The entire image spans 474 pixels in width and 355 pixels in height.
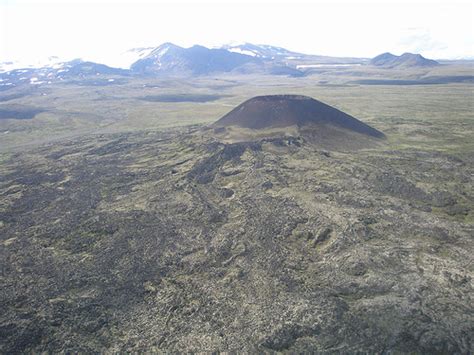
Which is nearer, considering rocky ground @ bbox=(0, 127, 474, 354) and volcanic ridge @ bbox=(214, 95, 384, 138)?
rocky ground @ bbox=(0, 127, 474, 354)

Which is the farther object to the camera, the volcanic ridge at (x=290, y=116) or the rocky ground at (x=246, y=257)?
the volcanic ridge at (x=290, y=116)

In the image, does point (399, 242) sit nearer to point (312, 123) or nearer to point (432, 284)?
point (432, 284)

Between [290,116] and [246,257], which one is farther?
[290,116]

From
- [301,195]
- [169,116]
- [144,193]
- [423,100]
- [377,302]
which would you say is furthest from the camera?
[423,100]

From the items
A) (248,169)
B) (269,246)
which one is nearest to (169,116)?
(248,169)
